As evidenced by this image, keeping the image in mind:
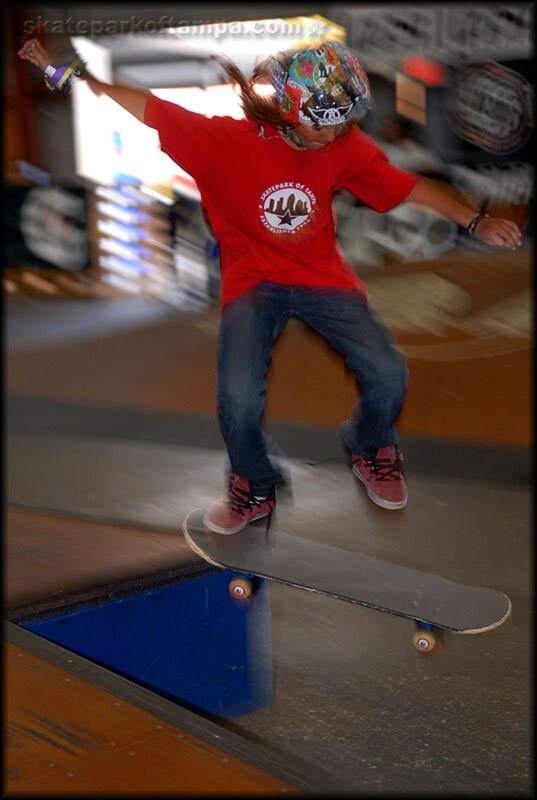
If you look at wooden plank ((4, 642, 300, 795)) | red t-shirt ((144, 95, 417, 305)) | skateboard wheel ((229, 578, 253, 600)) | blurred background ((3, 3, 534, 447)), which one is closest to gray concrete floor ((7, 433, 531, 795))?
skateboard wheel ((229, 578, 253, 600))

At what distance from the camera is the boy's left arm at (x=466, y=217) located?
2443 millimetres

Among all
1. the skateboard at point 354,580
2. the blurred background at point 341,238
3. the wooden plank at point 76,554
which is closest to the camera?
the skateboard at point 354,580

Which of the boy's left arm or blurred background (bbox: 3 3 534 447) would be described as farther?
blurred background (bbox: 3 3 534 447)

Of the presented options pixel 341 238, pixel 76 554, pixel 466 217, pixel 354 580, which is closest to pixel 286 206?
pixel 466 217

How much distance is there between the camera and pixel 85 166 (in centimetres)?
1385

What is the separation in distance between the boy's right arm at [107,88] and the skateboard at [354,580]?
1.25 m

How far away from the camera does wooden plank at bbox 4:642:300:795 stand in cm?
192

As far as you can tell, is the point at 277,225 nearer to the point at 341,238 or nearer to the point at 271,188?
the point at 271,188

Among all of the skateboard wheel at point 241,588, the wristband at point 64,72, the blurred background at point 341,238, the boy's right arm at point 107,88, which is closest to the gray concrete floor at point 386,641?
the skateboard wheel at point 241,588

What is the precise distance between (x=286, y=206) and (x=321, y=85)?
35 centimetres

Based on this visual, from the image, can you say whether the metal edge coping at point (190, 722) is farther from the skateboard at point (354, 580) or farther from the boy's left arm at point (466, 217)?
the boy's left arm at point (466, 217)

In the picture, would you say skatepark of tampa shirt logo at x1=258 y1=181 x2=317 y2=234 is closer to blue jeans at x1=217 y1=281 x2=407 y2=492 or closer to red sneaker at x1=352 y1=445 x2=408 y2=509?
blue jeans at x1=217 y1=281 x2=407 y2=492

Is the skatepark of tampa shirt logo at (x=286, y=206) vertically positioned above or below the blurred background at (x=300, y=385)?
above

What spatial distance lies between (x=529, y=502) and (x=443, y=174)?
9.29 metres
